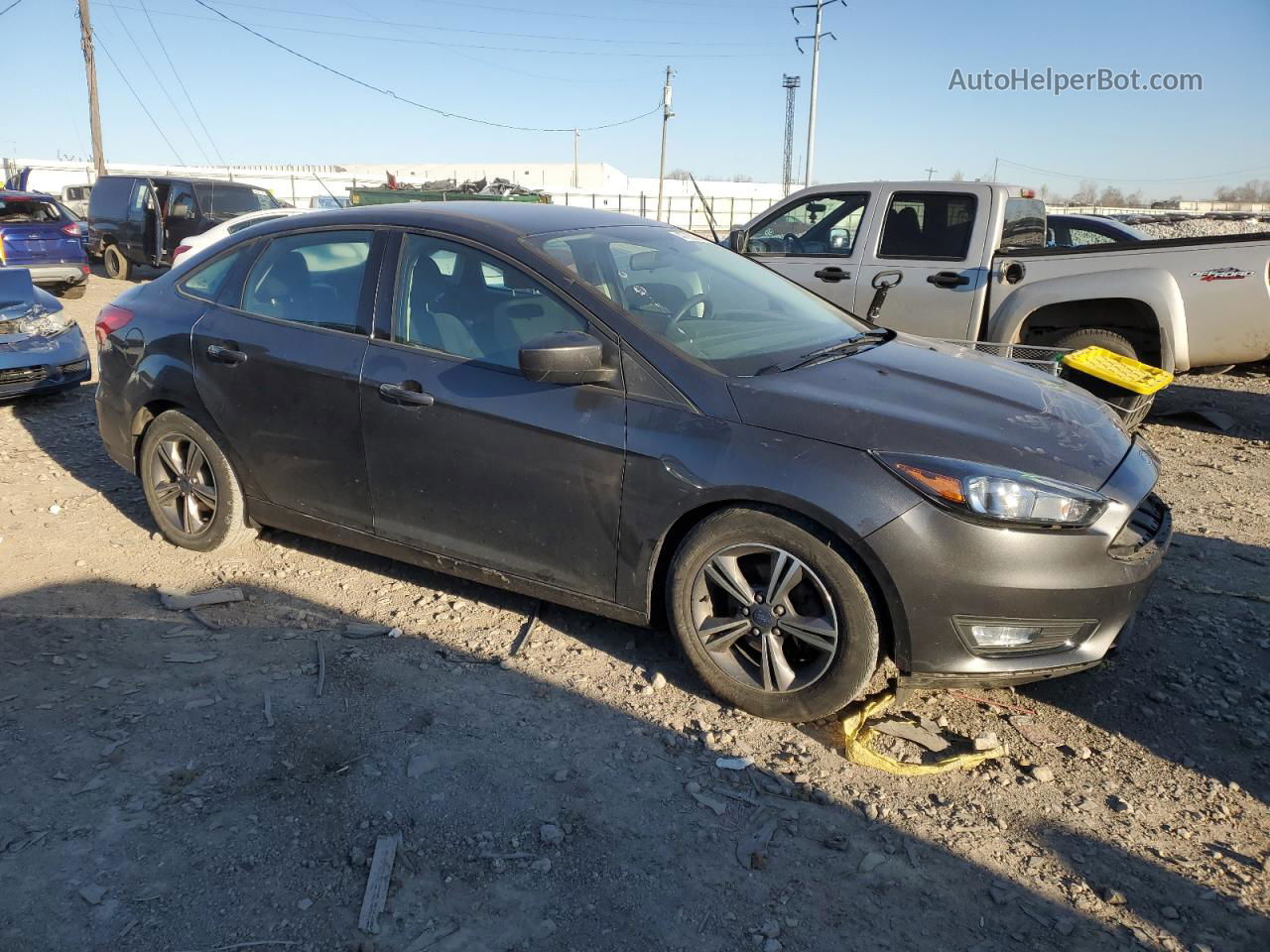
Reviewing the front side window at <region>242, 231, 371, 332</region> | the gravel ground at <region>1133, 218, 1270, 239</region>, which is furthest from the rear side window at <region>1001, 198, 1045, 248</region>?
the gravel ground at <region>1133, 218, 1270, 239</region>

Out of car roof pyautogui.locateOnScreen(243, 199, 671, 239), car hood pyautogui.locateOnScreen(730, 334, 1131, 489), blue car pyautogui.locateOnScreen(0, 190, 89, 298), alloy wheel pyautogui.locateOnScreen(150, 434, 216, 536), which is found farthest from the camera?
blue car pyautogui.locateOnScreen(0, 190, 89, 298)

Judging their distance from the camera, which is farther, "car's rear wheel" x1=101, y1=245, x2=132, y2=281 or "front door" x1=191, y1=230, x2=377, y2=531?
"car's rear wheel" x1=101, y1=245, x2=132, y2=281

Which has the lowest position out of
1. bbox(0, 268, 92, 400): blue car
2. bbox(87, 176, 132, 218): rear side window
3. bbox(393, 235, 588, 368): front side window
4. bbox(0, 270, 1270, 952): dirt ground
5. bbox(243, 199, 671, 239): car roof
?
bbox(0, 270, 1270, 952): dirt ground

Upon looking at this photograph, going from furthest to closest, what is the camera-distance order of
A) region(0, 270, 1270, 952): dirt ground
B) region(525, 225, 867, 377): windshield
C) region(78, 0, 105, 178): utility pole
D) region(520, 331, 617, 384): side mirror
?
1. region(78, 0, 105, 178): utility pole
2. region(525, 225, 867, 377): windshield
3. region(520, 331, 617, 384): side mirror
4. region(0, 270, 1270, 952): dirt ground

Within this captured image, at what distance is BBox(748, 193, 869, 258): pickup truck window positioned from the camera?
26.3 ft

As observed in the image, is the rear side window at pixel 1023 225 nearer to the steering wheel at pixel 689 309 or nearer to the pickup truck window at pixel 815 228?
the pickup truck window at pixel 815 228

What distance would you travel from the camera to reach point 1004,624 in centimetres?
302

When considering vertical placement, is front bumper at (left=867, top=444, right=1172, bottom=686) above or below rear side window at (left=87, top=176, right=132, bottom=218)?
below

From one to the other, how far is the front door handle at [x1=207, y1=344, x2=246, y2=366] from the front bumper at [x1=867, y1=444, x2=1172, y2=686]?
9.78 ft

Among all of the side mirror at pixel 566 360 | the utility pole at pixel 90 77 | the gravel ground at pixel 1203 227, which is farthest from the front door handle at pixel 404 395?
the utility pole at pixel 90 77

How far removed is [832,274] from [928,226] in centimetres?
85

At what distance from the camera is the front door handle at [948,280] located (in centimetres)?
748

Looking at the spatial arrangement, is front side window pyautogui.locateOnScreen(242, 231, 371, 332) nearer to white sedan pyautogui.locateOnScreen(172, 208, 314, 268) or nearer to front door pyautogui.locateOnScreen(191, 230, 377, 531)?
front door pyautogui.locateOnScreen(191, 230, 377, 531)

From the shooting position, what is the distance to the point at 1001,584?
295 centimetres
